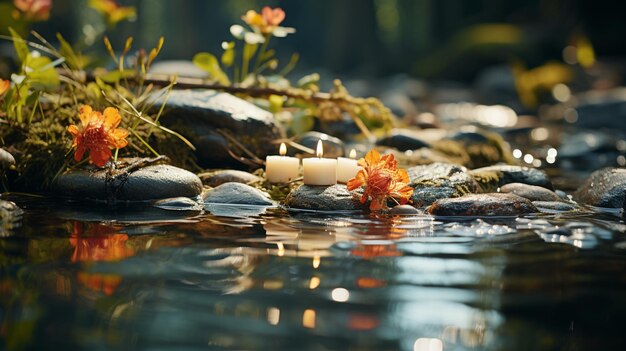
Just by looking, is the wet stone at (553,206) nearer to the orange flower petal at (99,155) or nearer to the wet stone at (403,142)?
the wet stone at (403,142)

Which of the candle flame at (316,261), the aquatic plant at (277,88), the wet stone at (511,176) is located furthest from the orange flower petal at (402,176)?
the aquatic plant at (277,88)

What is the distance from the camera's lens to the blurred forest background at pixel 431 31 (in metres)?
21.0

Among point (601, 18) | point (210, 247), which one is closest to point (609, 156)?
point (210, 247)

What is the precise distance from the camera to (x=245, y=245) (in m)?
3.54

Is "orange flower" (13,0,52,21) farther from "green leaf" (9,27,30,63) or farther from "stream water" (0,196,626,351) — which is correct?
"stream water" (0,196,626,351)

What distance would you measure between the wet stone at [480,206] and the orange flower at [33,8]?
3.89 meters

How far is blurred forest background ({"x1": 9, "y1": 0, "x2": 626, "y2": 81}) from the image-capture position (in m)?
21.0

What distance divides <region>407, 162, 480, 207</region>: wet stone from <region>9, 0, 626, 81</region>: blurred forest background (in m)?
16.6

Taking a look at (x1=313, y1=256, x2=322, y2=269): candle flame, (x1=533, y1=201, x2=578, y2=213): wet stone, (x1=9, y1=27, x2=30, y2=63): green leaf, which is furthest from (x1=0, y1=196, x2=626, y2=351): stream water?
(x1=9, y1=27, x2=30, y2=63): green leaf

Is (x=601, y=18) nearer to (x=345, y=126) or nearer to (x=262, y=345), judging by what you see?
(x=345, y=126)

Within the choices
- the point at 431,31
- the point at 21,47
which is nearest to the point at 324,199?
the point at 21,47

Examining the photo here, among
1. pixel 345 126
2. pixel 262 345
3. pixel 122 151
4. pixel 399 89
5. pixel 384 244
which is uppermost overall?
pixel 399 89

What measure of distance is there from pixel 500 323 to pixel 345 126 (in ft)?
17.9

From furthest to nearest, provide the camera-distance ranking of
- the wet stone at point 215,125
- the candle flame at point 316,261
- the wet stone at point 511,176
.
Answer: the wet stone at point 215,125 < the wet stone at point 511,176 < the candle flame at point 316,261
